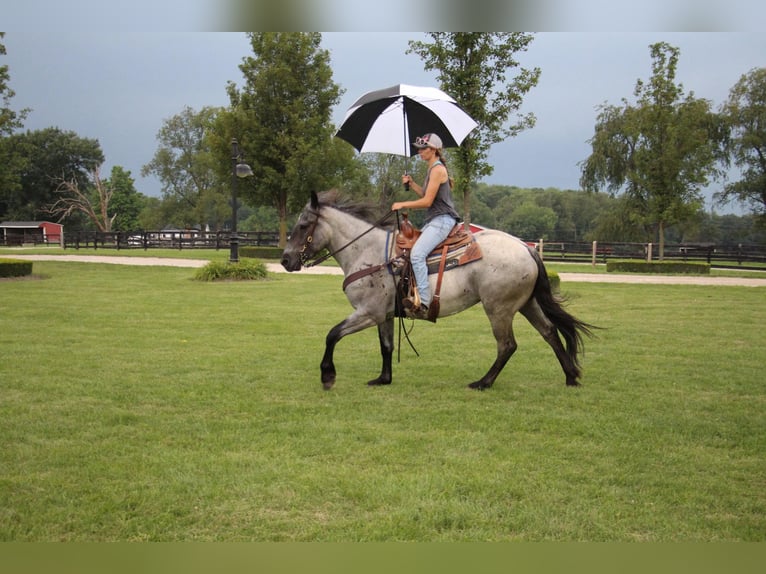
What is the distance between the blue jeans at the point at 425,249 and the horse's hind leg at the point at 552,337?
1.32 meters

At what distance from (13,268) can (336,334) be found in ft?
53.4

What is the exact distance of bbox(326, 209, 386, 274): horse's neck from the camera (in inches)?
280

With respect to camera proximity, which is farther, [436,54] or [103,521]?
[436,54]

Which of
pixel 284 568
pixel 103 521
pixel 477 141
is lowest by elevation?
pixel 103 521

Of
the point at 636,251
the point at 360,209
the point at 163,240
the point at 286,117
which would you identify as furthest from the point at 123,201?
the point at 360,209

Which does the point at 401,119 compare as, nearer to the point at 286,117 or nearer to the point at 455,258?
the point at 455,258

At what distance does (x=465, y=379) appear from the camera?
24.6 ft

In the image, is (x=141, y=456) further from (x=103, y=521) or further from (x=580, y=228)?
(x=580, y=228)

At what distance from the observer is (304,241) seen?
7.09m

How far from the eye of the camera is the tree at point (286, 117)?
34.2 metres

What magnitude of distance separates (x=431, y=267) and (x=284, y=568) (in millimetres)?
4729

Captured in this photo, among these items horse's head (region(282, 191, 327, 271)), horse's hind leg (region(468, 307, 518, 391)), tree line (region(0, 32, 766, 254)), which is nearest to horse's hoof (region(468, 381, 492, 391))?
horse's hind leg (region(468, 307, 518, 391))

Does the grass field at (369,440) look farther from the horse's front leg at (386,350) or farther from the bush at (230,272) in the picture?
the bush at (230,272)

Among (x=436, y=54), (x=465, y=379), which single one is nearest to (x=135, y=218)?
(x=436, y=54)
